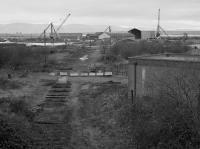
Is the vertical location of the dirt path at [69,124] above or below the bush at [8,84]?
below

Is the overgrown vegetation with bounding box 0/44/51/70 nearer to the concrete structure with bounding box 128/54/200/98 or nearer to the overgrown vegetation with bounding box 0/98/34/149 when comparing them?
the overgrown vegetation with bounding box 0/98/34/149

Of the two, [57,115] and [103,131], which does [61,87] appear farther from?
[103,131]

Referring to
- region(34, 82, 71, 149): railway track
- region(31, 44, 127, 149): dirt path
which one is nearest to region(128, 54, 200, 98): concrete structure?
region(31, 44, 127, 149): dirt path

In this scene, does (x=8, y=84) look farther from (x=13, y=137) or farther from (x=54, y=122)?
(x=13, y=137)

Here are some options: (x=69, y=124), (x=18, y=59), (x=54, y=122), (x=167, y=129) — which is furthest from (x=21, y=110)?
(x=18, y=59)

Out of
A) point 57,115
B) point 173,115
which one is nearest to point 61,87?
point 57,115

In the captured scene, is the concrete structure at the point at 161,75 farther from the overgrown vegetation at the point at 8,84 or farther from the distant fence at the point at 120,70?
the distant fence at the point at 120,70

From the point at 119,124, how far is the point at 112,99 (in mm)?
4326

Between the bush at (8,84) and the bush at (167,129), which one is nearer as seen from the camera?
the bush at (167,129)

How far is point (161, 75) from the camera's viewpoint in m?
14.8

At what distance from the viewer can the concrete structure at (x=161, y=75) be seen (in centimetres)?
1162

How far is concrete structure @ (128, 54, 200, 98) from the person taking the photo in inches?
457

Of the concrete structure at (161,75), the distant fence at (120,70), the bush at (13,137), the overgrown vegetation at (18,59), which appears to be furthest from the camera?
the overgrown vegetation at (18,59)

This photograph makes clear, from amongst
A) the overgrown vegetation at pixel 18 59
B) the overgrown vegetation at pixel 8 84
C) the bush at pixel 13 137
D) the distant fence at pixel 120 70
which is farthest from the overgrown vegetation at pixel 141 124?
the overgrown vegetation at pixel 18 59
